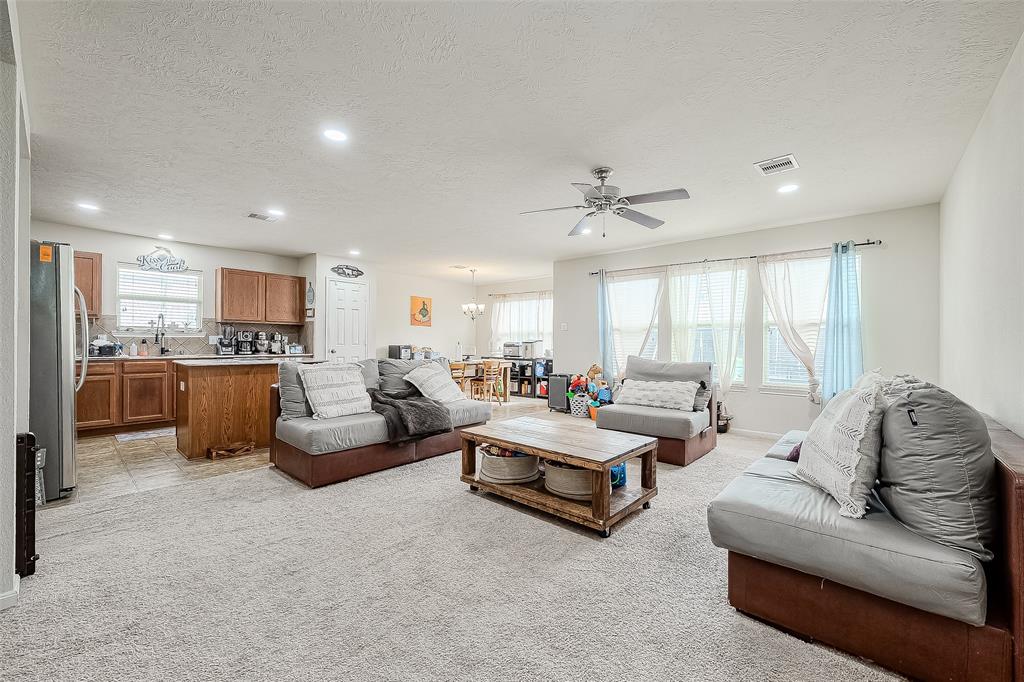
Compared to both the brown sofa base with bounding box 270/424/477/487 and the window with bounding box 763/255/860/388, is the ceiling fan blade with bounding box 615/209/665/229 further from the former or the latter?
the window with bounding box 763/255/860/388

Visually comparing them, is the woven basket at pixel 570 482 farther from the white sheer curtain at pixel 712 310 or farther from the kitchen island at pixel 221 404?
the white sheer curtain at pixel 712 310

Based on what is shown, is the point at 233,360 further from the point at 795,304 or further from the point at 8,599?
the point at 795,304

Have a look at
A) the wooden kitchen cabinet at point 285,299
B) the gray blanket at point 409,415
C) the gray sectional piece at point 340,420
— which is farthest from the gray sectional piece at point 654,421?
the wooden kitchen cabinet at point 285,299

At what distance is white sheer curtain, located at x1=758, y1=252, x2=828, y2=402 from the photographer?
200 inches

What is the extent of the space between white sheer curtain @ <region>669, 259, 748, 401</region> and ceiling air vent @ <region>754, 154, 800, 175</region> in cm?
215

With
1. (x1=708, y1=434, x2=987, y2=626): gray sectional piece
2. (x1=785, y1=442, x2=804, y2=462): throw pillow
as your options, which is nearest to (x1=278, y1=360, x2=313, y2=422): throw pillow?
(x1=708, y1=434, x2=987, y2=626): gray sectional piece

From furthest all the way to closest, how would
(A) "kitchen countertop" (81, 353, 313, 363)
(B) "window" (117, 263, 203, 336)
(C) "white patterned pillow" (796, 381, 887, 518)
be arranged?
(B) "window" (117, 263, 203, 336), (A) "kitchen countertop" (81, 353, 313, 363), (C) "white patterned pillow" (796, 381, 887, 518)

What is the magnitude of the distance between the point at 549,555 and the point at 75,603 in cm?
212

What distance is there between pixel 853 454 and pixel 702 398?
110 inches

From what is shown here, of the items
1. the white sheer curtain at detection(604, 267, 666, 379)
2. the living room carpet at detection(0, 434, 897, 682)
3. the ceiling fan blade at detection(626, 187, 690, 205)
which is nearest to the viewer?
the living room carpet at detection(0, 434, 897, 682)

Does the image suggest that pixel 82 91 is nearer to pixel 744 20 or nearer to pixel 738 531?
pixel 744 20

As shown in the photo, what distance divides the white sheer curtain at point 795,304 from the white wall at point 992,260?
1.37 m

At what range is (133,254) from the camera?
604 cm

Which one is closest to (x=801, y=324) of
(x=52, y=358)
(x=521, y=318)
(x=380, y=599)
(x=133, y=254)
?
(x=380, y=599)
